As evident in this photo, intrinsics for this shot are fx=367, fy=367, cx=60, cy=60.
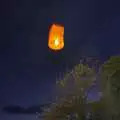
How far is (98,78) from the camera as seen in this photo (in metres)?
18.3

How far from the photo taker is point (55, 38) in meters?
13.7

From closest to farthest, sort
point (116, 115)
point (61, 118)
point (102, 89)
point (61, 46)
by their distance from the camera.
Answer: point (61, 46)
point (116, 115)
point (102, 89)
point (61, 118)

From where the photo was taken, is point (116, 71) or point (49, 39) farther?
point (116, 71)

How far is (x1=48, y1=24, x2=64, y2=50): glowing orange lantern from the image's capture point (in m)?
13.6

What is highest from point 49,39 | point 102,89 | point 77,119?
point 49,39

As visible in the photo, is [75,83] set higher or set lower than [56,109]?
higher

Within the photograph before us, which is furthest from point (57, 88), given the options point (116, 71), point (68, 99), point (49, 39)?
point (49, 39)

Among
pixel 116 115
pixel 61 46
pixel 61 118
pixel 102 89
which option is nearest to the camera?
pixel 61 46

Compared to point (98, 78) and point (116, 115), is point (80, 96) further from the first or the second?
point (116, 115)

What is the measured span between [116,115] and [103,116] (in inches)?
32.1

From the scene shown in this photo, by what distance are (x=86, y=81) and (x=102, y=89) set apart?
1.13 meters

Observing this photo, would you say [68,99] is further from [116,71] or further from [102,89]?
[116,71]

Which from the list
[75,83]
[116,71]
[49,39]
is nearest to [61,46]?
[49,39]

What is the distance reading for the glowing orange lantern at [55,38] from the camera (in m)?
13.6
